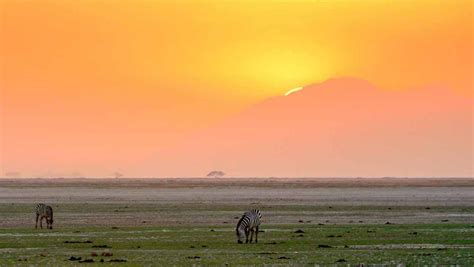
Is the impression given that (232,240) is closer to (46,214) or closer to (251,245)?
(251,245)

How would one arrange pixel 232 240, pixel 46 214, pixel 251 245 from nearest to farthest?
1. pixel 251 245
2. pixel 232 240
3. pixel 46 214

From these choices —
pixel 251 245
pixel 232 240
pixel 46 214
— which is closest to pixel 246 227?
pixel 232 240

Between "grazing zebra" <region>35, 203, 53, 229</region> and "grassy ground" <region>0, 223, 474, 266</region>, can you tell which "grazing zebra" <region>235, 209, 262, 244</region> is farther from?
"grazing zebra" <region>35, 203, 53, 229</region>

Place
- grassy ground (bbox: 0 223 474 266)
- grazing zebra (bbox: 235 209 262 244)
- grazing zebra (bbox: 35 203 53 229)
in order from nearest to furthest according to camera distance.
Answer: grassy ground (bbox: 0 223 474 266), grazing zebra (bbox: 235 209 262 244), grazing zebra (bbox: 35 203 53 229)

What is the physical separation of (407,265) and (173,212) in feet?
145

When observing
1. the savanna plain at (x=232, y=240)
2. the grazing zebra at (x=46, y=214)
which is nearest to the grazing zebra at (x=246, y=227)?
the savanna plain at (x=232, y=240)

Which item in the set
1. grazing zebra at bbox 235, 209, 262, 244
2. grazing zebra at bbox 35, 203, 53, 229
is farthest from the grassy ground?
grazing zebra at bbox 35, 203, 53, 229

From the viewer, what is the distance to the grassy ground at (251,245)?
1490 inches

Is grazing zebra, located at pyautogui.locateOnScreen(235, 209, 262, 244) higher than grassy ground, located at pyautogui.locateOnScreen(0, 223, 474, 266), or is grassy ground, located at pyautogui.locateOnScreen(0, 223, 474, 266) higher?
grazing zebra, located at pyautogui.locateOnScreen(235, 209, 262, 244)

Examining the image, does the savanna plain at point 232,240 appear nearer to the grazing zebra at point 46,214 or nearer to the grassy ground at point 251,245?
the grassy ground at point 251,245

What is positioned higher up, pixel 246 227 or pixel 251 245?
pixel 246 227

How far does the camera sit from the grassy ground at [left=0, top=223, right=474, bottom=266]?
37.8 meters

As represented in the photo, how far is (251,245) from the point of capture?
4572cm

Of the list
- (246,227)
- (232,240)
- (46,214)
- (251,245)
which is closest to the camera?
(251,245)
